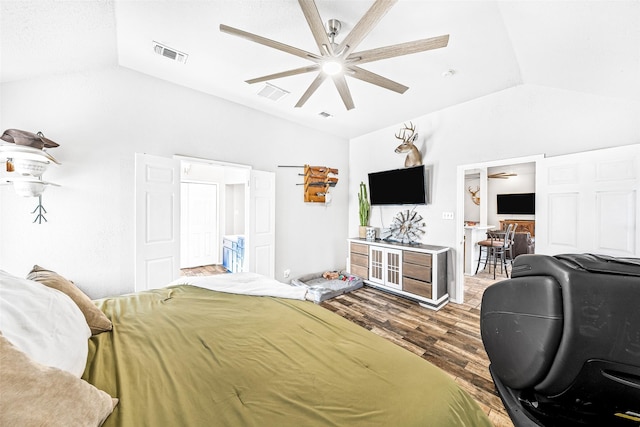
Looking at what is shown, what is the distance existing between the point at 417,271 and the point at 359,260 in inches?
44.0

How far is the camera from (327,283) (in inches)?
165

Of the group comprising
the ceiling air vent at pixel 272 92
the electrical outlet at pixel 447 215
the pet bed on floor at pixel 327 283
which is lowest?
the pet bed on floor at pixel 327 283

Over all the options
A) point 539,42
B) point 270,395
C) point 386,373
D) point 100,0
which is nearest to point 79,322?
point 270,395

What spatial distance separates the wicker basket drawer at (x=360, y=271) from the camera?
4.23 metres

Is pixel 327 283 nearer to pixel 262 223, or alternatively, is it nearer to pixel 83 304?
pixel 262 223

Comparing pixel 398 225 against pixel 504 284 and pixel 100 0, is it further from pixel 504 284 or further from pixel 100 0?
pixel 100 0

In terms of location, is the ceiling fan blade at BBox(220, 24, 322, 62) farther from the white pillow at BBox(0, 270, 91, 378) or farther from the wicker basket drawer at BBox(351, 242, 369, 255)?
the wicker basket drawer at BBox(351, 242, 369, 255)

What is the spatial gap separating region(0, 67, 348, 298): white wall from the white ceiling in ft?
0.73

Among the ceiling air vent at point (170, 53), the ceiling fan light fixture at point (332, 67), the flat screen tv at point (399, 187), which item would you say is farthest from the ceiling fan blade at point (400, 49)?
the flat screen tv at point (399, 187)

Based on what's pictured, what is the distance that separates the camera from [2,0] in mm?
1566

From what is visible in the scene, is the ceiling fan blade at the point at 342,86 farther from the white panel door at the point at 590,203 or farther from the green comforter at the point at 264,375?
the white panel door at the point at 590,203

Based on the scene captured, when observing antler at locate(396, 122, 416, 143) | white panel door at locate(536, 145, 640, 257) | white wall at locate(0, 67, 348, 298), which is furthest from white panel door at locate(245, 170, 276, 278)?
white panel door at locate(536, 145, 640, 257)

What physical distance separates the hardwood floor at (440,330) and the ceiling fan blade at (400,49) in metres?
2.52

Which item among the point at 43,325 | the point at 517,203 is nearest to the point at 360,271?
the point at 43,325
